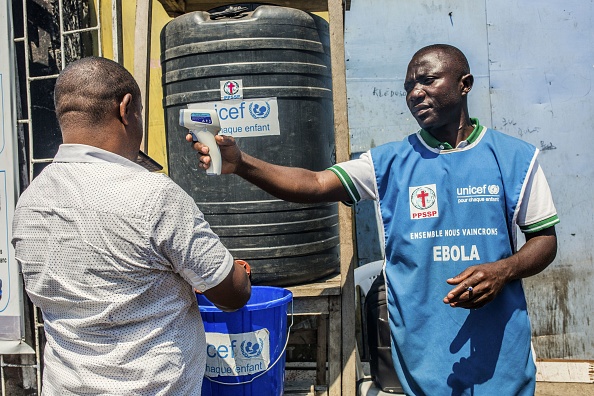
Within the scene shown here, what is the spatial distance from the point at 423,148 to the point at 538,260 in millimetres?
547

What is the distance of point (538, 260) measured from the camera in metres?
2.11

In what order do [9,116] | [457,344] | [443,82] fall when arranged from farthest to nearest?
1. [9,116]
2. [443,82]
3. [457,344]

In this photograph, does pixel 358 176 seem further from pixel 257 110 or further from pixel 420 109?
pixel 257 110

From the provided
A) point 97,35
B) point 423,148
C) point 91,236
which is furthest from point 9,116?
point 423,148

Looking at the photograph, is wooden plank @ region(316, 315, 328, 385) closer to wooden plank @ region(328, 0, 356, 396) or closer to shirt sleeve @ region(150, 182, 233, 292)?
wooden plank @ region(328, 0, 356, 396)

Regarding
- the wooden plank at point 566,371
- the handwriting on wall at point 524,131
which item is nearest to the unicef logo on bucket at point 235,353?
the wooden plank at point 566,371

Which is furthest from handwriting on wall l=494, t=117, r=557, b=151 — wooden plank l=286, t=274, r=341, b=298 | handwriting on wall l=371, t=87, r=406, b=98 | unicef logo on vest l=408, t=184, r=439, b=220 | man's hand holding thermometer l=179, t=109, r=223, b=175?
man's hand holding thermometer l=179, t=109, r=223, b=175

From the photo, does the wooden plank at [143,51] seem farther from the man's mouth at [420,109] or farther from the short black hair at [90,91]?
the man's mouth at [420,109]

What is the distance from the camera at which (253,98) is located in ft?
9.57

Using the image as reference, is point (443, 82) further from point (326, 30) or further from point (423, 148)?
point (326, 30)

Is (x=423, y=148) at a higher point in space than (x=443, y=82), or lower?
lower

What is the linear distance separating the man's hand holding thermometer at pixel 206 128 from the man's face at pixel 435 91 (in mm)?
761

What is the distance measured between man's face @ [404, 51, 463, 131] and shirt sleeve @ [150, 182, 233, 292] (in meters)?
0.95

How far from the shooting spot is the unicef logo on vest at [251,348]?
2473 mm
